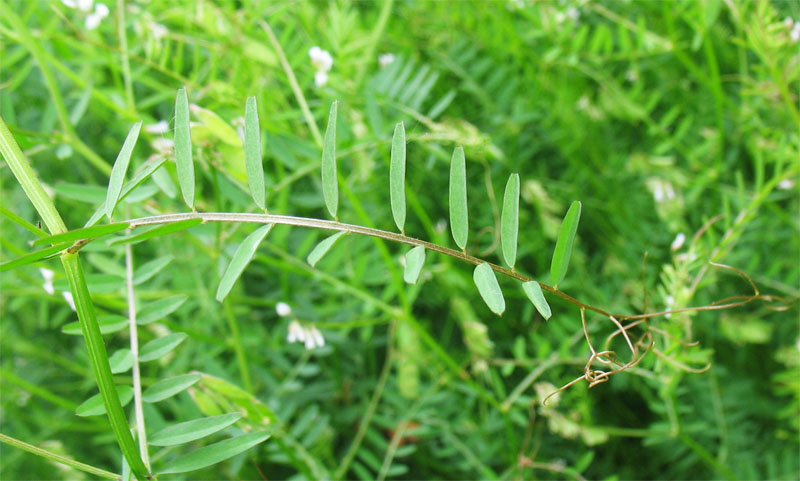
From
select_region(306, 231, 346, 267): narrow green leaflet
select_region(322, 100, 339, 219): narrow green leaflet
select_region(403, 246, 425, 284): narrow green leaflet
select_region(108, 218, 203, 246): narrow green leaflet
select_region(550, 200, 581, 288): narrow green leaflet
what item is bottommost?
select_region(550, 200, 581, 288): narrow green leaflet

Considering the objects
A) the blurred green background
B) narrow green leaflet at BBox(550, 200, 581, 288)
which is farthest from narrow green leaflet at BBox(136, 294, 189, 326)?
narrow green leaflet at BBox(550, 200, 581, 288)

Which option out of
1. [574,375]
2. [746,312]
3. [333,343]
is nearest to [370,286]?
[333,343]

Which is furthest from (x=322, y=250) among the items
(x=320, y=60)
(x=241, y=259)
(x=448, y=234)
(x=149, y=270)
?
(x=448, y=234)

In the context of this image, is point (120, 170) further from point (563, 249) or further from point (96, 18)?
point (96, 18)

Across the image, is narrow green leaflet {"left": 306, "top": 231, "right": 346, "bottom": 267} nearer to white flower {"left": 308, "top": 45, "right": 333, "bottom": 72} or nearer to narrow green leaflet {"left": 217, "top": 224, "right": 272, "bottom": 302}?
narrow green leaflet {"left": 217, "top": 224, "right": 272, "bottom": 302}

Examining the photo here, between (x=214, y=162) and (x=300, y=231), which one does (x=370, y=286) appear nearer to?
(x=300, y=231)

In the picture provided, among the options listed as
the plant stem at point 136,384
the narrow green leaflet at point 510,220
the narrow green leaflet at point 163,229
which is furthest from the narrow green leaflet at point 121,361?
the narrow green leaflet at point 510,220
